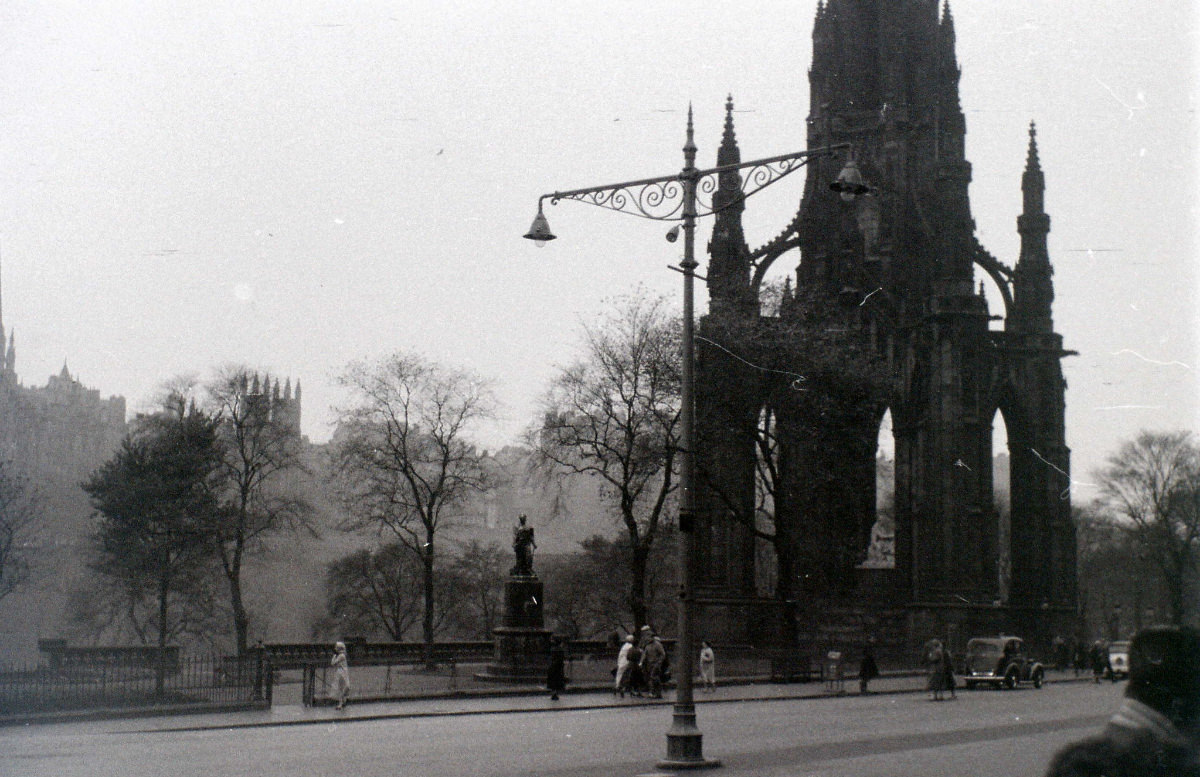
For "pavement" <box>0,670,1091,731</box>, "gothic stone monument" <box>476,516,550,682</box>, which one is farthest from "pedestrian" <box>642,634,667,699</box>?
"gothic stone monument" <box>476,516,550,682</box>

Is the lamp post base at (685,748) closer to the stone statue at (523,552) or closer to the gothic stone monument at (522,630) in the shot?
the gothic stone monument at (522,630)

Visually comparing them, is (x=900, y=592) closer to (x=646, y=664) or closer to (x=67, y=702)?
(x=646, y=664)

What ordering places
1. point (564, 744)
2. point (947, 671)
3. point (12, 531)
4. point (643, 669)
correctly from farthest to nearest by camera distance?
point (12, 531)
point (643, 669)
point (947, 671)
point (564, 744)

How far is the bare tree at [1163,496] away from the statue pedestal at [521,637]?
26462 millimetres

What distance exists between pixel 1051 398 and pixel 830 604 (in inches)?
591

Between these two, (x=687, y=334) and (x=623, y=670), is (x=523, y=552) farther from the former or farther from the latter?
(x=687, y=334)

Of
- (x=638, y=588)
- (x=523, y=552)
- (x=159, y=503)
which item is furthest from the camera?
(x=638, y=588)

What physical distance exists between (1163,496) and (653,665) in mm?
29912

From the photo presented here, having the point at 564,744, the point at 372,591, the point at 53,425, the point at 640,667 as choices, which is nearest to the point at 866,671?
the point at 640,667

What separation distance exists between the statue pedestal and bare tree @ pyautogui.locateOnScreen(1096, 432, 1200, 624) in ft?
86.8

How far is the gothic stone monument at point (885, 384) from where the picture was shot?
158 ft

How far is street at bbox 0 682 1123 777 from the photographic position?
16188 mm

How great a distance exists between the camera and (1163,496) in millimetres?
55156

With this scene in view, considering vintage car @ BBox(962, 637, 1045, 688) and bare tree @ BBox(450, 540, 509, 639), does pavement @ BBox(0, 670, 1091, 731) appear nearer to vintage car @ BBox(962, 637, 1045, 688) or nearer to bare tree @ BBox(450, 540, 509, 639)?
vintage car @ BBox(962, 637, 1045, 688)
